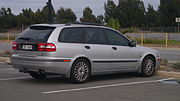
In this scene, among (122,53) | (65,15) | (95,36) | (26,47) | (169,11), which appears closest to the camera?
(26,47)

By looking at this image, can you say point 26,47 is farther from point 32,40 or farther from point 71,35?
point 71,35

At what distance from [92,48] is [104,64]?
637mm

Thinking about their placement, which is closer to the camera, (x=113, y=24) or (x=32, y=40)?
(x=32, y=40)

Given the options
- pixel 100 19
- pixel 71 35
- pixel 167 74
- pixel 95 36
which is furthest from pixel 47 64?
pixel 100 19

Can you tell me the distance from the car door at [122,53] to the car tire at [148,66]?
35 centimetres

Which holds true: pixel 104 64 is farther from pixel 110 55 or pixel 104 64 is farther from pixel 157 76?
pixel 157 76

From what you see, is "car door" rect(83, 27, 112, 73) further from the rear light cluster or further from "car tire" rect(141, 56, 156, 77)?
"car tire" rect(141, 56, 156, 77)

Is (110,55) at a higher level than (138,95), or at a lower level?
higher

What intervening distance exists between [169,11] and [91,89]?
7060 centimetres

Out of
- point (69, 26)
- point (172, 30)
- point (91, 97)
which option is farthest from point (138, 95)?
point (172, 30)

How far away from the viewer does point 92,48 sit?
10.1 meters

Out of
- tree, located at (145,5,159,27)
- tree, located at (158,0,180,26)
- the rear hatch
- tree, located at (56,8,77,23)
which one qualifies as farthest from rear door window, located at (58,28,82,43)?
tree, located at (145,5,159,27)

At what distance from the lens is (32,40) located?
971 centimetres

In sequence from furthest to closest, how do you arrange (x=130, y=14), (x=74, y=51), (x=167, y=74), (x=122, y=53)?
(x=130, y=14) → (x=167, y=74) → (x=122, y=53) → (x=74, y=51)
